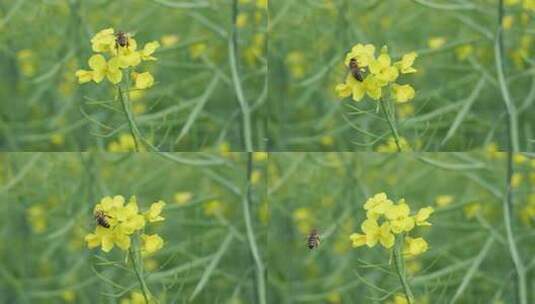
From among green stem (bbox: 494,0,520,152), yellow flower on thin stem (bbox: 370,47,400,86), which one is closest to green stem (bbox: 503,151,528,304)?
green stem (bbox: 494,0,520,152)

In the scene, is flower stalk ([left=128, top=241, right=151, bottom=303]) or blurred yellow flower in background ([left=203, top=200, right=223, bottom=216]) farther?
blurred yellow flower in background ([left=203, top=200, right=223, bottom=216])

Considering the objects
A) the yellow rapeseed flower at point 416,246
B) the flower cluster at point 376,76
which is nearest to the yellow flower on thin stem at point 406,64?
the flower cluster at point 376,76

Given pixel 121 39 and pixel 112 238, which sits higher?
pixel 121 39

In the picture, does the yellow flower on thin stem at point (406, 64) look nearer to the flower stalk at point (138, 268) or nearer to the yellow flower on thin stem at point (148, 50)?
the yellow flower on thin stem at point (148, 50)

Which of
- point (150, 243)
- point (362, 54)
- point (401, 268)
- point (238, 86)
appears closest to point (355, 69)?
point (362, 54)

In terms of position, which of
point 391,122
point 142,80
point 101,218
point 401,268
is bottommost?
point 401,268

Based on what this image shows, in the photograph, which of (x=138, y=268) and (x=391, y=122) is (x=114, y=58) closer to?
(x=138, y=268)

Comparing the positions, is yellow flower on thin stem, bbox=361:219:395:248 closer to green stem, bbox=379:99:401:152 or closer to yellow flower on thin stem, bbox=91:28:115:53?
green stem, bbox=379:99:401:152
